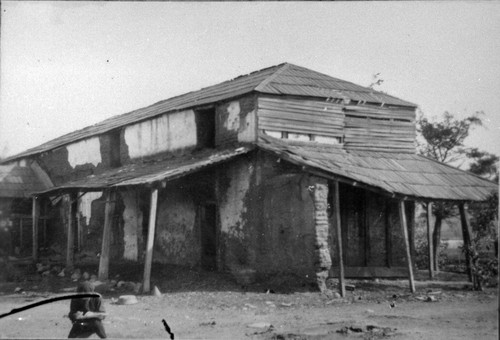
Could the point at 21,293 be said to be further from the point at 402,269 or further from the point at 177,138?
the point at 402,269

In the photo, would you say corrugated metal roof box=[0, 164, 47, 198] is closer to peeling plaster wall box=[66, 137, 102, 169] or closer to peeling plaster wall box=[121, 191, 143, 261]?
peeling plaster wall box=[66, 137, 102, 169]

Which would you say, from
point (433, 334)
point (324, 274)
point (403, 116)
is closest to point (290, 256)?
point (324, 274)

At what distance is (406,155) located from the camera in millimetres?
16828

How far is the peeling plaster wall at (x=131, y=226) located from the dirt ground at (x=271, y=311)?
8.80 ft

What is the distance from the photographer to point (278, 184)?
1302 cm

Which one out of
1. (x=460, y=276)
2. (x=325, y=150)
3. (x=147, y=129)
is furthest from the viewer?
(x=147, y=129)

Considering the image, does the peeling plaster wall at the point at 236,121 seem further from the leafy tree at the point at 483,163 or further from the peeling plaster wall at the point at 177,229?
the leafy tree at the point at 483,163

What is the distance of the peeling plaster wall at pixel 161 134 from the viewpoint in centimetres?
1652

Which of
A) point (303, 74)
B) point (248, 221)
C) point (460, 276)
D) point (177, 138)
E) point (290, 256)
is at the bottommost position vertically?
point (460, 276)

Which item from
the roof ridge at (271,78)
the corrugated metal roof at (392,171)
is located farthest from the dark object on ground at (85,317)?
the roof ridge at (271,78)

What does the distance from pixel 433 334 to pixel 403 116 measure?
35.2ft

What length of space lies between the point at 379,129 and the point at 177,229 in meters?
7.02

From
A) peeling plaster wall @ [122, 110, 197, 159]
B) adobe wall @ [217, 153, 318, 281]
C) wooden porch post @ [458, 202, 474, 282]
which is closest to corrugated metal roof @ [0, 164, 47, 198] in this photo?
peeling plaster wall @ [122, 110, 197, 159]

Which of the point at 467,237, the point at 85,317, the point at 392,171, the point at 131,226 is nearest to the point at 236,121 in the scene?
the point at 392,171
